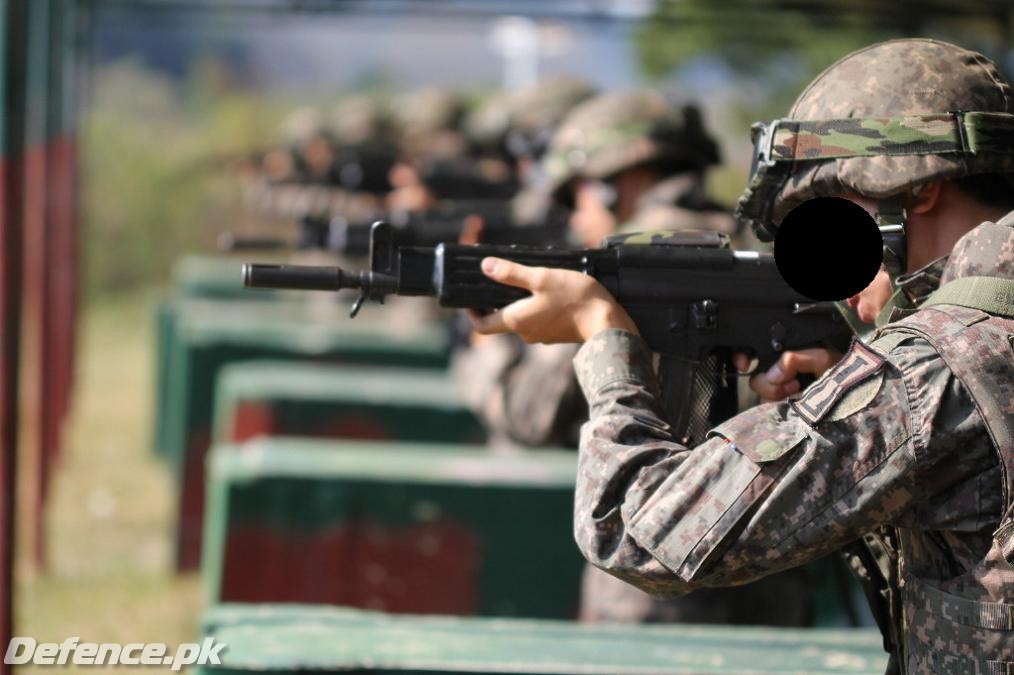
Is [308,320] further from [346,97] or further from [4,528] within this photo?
[346,97]

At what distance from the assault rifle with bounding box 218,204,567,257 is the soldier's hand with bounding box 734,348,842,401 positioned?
300 centimetres

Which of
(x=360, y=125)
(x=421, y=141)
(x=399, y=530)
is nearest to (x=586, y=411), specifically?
(x=399, y=530)

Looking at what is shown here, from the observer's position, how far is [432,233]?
698 centimetres

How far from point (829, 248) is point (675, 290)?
1.80 feet

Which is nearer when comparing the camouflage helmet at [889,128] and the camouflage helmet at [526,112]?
the camouflage helmet at [889,128]

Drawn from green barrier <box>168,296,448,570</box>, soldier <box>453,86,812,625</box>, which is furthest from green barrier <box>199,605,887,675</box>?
green barrier <box>168,296,448,570</box>

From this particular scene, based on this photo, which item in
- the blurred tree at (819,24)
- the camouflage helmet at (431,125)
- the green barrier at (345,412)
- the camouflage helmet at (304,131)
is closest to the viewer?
the green barrier at (345,412)

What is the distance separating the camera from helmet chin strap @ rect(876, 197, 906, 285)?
252 centimetres

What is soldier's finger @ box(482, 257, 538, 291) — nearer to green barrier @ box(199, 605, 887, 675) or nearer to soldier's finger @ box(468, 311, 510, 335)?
soldier's finger @ box(468, 311, 510, 335)

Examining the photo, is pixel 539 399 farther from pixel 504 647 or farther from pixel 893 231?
pixel 893 231

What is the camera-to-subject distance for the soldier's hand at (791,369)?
2938mm

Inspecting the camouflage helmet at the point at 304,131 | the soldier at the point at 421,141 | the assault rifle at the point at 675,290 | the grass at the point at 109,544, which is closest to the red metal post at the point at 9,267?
the grass at the point at 109,544

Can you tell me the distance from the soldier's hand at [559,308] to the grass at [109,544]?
11.4 feet

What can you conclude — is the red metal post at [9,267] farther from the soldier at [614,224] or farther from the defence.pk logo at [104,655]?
the soldier at [614,224]
